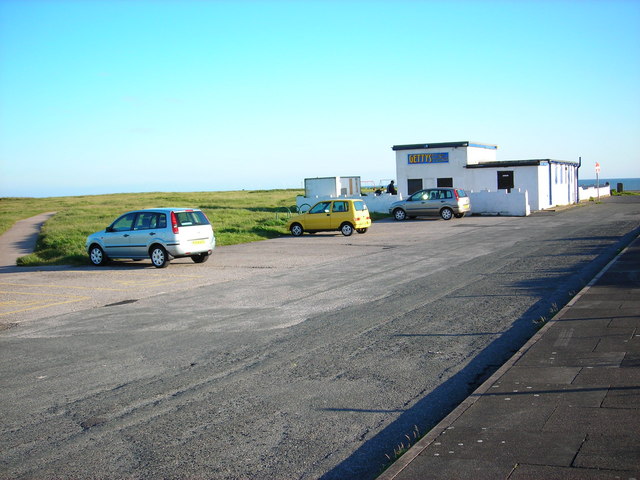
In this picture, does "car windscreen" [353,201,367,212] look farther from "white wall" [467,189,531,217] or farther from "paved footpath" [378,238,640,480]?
"paved footpath" [378,238,640,480]

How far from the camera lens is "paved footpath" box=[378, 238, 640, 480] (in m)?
4.51

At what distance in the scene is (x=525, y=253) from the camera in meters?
18.8


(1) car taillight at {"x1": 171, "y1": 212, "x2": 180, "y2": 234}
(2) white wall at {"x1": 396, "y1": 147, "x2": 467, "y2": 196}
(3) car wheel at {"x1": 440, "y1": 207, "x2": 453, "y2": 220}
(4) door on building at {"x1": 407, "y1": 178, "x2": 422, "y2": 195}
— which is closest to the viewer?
(1) car taillight at {"x1": 171, "y1": 212, "x2": 180, "y2": 234}

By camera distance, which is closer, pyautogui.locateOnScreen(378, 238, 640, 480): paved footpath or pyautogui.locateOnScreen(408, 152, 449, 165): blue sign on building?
pyautogui.locateOnScreen(378, 238, 640, 480): paved footpath

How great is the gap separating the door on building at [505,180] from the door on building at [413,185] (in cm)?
527

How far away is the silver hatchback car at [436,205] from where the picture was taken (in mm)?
35938

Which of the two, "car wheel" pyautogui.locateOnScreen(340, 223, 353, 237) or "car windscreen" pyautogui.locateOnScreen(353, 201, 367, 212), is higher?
"car windscreen" pyautogui.locateOnScreen(353, 201, 367, 212)

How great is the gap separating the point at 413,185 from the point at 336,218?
58.4 feet

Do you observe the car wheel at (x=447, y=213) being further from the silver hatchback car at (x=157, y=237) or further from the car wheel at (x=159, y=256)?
the car wheel at (x=159, y=256)

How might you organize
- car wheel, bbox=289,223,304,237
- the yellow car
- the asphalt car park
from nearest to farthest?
the asphalt car park
the yellow car
car wheel, bbox=289,223,304,237

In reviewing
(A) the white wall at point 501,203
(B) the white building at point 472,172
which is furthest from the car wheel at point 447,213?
(B) the white building at point 472,172

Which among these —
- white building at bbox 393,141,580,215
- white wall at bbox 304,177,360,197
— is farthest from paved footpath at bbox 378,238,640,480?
white wall at bbox 304,177,360,197

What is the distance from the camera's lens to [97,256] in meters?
19.8

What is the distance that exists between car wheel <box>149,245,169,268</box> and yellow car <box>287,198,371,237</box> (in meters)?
11.0
